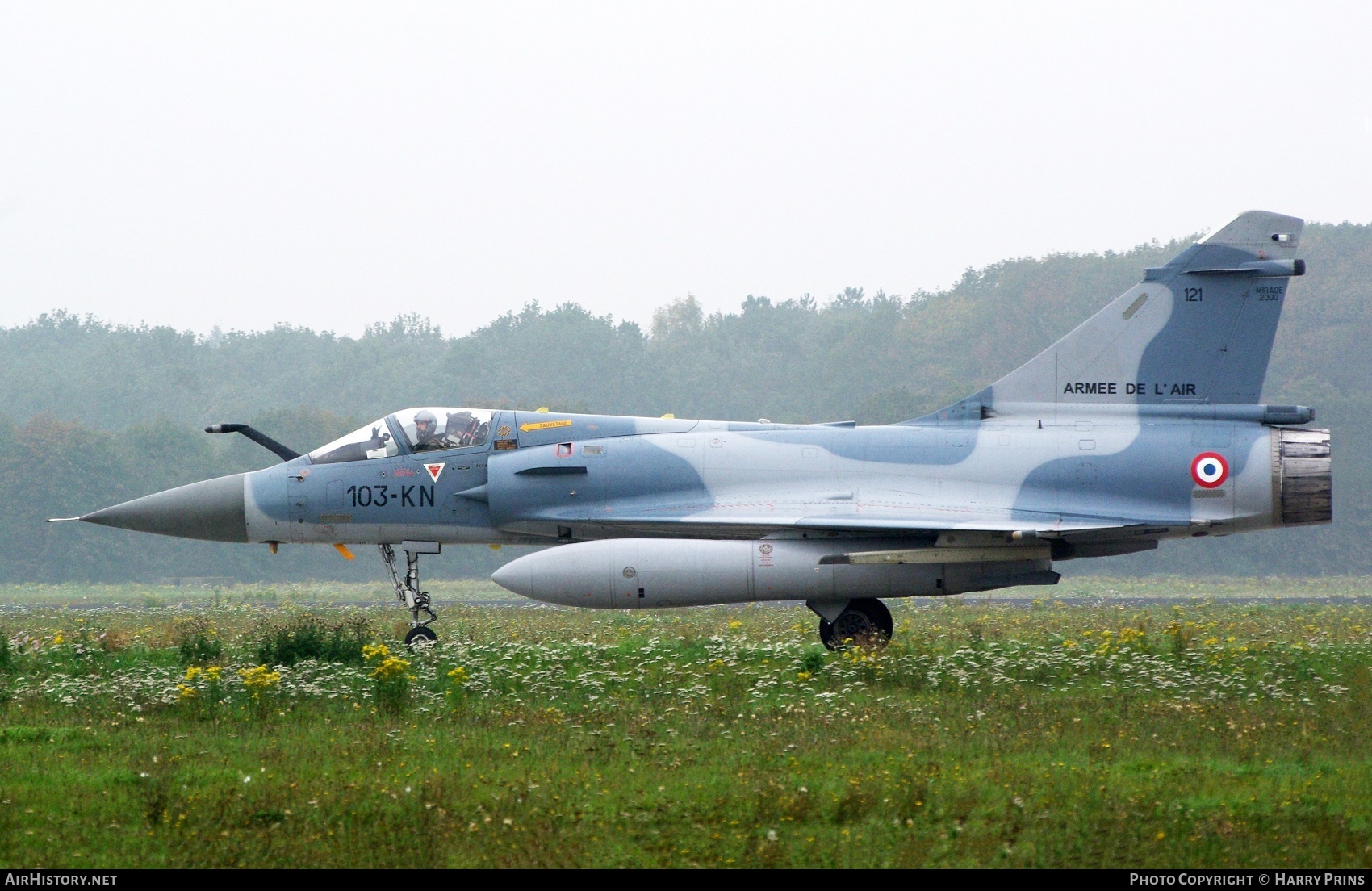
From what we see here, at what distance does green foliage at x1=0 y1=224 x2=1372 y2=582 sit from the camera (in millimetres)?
56875

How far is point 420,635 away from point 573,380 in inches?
2881

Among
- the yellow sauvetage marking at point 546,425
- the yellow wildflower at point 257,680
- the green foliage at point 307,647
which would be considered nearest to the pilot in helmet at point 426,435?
the yellow sauvetage marking at point 546,425

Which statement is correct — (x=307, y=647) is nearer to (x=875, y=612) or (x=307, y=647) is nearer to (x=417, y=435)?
(x=417, y=435)

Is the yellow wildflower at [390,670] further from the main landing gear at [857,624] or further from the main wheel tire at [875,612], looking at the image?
the main wheel tire at [875,612]

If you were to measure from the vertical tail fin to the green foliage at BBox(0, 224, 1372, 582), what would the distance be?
44729 mm

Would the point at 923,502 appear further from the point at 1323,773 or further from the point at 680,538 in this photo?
the point at 1323,773

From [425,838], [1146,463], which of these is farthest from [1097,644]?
[425,838]

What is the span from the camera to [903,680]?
37.7ft

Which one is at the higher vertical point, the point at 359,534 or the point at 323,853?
the point at 359,534

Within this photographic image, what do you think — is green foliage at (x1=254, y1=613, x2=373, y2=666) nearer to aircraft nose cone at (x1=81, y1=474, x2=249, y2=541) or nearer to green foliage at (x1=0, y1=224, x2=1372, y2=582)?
aircraft nose cone at (x1=81, y1=474, x2=249, y2=541)

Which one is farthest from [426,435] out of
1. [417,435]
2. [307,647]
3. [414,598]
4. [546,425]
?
[307,647]

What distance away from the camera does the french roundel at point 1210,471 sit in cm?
1391

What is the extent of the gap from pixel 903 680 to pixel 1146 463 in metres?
4.46

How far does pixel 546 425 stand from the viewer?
595 inches
